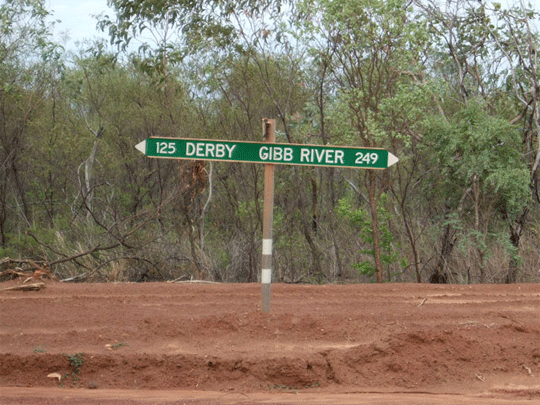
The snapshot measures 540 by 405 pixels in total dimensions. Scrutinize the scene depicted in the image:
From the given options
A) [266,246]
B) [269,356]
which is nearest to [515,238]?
[266,246]

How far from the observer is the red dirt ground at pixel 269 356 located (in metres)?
6.55

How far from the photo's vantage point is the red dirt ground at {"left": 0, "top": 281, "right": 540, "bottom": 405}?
6547 millimetres

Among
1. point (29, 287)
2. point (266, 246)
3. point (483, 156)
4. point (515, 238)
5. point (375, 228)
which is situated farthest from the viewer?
point (515, 238)

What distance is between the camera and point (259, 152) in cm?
763

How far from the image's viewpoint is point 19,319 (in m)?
8.26

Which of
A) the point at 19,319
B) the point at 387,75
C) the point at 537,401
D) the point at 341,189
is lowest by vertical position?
the point at 537,401

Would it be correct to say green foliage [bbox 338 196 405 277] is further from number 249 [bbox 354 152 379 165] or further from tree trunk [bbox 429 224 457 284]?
→ number 249 [bbox 354 152 379 165]

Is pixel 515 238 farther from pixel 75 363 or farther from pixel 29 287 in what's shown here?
pixel 75 363

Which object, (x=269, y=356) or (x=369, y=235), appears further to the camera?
(x=369, y=235)

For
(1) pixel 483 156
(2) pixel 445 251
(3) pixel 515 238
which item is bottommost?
(2) pixel 445 251

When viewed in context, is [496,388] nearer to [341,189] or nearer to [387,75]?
[387,75]

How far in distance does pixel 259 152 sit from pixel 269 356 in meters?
2.16

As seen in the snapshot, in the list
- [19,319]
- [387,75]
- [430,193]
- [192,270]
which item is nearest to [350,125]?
[387,75]

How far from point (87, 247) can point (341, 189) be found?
23.2 ft
